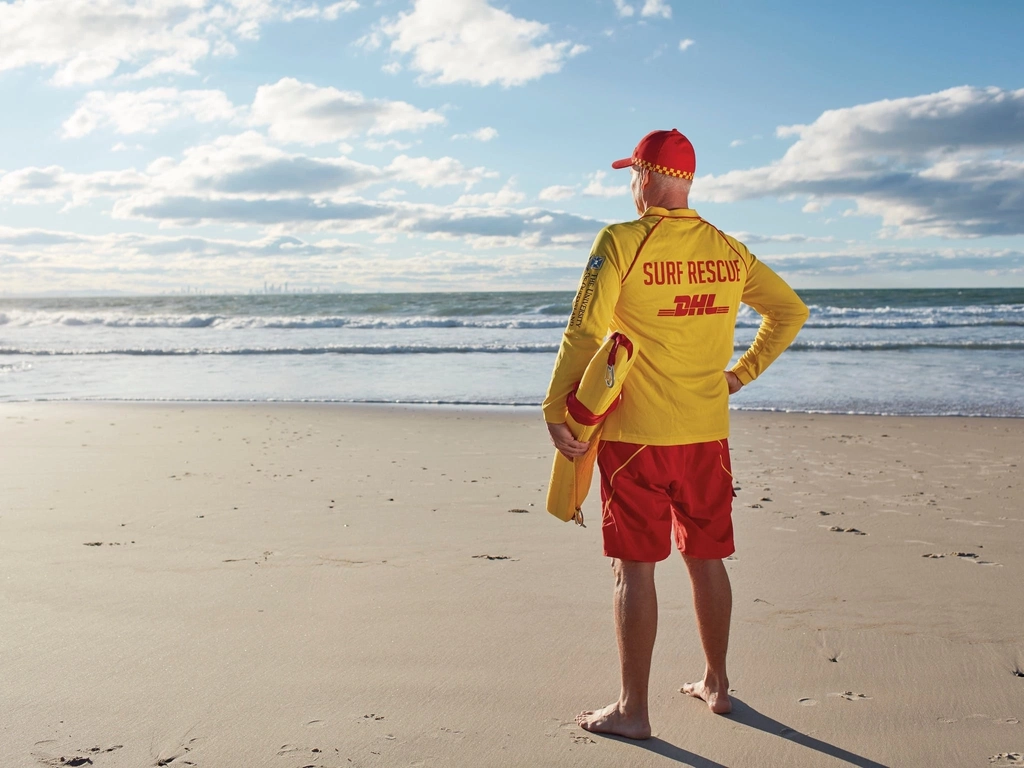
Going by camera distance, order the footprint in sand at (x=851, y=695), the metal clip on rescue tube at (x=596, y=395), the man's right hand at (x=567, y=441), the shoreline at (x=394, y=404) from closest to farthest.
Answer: the metal clip on rescue tube at (x=596, y=395)
the man's right hand at (x=567, y=441)
the footprint in sand at (x=851, y=695)
the shoreline at (x=394, y=404)

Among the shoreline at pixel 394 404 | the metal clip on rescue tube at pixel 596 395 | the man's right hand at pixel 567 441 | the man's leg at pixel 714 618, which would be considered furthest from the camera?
the shoreline at pixel 394 404

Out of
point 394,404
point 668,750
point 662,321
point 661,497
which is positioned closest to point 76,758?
point 668,750

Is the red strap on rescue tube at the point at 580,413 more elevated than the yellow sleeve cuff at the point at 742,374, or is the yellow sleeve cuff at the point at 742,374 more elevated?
the yellow sleeve cuff at the point at 742,374

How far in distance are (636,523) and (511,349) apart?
51.6 feet

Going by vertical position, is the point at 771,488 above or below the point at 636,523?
below

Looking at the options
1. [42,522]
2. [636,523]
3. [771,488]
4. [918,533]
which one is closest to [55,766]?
[636,523]

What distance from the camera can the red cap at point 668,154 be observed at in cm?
245

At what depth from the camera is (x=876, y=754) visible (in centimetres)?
239

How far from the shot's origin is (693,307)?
2426 mm

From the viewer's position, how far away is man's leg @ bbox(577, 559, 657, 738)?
8.00ft

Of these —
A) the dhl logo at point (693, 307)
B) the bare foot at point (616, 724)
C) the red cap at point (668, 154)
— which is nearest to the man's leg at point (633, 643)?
the bare foot at point (616, 724)

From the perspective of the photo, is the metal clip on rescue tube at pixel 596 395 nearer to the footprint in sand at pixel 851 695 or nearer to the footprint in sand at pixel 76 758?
the footprint in sand at pixel 851 695

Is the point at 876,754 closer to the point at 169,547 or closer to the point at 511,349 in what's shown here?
the point at 169,547

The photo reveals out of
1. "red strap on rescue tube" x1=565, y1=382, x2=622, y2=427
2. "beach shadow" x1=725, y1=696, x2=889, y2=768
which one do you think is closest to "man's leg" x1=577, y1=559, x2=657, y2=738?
"beach shadow" x1=725, y1=696, x2=889, y2=768
